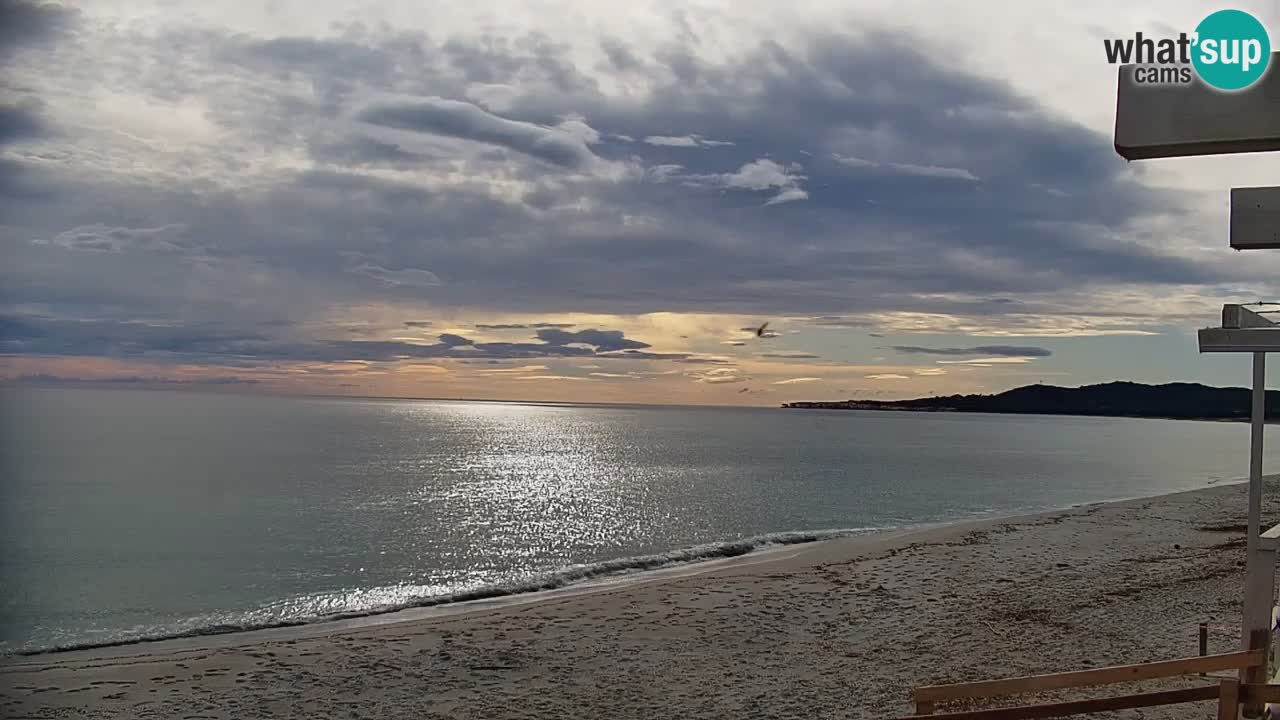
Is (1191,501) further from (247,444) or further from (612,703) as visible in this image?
(247,444)

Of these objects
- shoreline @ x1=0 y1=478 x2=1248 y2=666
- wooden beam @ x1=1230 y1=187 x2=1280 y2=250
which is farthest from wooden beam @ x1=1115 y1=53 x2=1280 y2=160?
shoreline @ x1=0 y1=478 x2=1248 y2=666

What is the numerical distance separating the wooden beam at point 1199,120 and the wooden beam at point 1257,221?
1.07 metres

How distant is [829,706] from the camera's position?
973 cm

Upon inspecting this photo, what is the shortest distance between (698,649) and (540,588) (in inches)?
318

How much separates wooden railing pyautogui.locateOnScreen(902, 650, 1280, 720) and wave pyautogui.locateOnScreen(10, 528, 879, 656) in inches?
591

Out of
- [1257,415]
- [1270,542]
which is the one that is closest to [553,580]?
[1257,415]

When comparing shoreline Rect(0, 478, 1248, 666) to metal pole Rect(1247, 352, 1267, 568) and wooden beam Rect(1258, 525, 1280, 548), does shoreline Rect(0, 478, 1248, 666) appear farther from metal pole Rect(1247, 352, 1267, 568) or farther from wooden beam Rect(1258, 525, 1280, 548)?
wooden beam Rect(1258, 525, 1280, 548)

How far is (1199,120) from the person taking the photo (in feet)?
7.88

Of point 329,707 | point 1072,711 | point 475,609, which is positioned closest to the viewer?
point 1072,711

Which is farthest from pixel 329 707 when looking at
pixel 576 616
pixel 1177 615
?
pixel 1177 615

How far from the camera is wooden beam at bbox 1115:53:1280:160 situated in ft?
7.82

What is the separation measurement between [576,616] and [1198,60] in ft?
46.1

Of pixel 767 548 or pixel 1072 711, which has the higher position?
pixel 1072 711

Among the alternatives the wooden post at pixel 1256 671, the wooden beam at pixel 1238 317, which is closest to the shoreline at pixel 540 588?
the wooden post at pixel 1256 671
